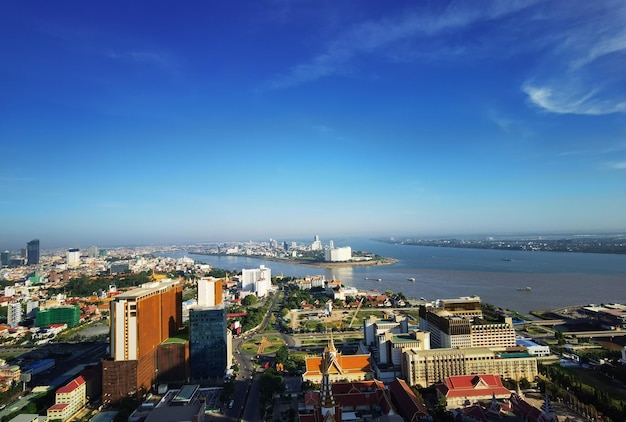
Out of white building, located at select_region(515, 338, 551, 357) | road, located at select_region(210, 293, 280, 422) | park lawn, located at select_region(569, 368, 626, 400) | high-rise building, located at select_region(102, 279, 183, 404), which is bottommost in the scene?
road, located at select_region(210, 293, 280, 422)

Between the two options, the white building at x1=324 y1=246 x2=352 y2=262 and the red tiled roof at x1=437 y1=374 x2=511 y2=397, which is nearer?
the red tiled roof at x1=437 y1=374 x2=511 y2=397

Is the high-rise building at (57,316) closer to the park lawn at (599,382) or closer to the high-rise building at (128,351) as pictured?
the high-rise building at (128,351)

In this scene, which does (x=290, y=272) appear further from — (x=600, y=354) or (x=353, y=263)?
(x=600, y=354)

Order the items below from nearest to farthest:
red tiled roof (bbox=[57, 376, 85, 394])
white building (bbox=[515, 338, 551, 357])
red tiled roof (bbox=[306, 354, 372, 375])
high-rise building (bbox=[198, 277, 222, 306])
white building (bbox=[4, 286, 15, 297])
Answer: red tiled roof (bbox=[57, 376, 85, 394]) < red tiled roof (bbox=[306, 354, 372, 375]) < white building (bbox=[515, 338, 551, 357]) < high-rise building (bbox=[198, 277, 222, 306]) < white building (bbox=[4, 286, 15, 297])

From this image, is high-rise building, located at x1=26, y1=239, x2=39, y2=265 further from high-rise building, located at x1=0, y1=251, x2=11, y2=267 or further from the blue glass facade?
the blue glass facade

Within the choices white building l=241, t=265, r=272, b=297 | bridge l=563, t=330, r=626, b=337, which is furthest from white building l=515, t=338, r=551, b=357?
white building l=241, t=265, r=272, b=297

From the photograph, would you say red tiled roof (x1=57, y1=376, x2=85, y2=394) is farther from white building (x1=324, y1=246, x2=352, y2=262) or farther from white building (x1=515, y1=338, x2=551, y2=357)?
white building (x1=324, y1=246, x2=352, y2=262)

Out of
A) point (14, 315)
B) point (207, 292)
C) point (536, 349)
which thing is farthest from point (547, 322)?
point (14, 315)

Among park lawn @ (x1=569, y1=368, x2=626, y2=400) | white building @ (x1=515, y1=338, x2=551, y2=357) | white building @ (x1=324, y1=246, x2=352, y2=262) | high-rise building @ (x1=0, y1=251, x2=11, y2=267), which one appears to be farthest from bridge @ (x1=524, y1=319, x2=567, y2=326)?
high-rise building @ (x1=0, y1=251, x2=11, y2=267)

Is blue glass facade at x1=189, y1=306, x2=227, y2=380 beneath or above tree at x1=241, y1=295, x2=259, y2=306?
above

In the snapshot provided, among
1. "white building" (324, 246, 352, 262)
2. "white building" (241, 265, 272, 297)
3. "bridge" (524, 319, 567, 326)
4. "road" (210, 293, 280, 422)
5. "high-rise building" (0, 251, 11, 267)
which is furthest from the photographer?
"white building" (324, 246, 352, 262)
